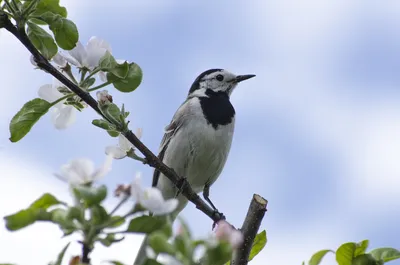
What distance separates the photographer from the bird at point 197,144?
22.6ft

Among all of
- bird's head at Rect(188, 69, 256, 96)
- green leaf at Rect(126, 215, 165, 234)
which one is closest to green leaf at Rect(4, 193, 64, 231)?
green leaf at Rect(126, 215, 165, 234)

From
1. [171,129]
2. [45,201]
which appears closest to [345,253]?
[45,201]

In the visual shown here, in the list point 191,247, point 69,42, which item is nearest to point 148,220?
point 191,247

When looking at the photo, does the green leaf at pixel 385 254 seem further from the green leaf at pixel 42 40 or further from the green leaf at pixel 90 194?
the green leaf at pixel 42 40

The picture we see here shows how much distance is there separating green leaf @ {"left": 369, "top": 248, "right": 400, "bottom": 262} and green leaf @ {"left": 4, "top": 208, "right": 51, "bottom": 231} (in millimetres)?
1336

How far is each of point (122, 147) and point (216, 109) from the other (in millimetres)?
4155

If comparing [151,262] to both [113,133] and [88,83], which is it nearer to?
[88,83]

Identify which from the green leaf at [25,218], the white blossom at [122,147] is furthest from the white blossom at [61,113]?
the green leaf at [25,218]

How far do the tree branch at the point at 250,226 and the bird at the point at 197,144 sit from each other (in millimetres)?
2703

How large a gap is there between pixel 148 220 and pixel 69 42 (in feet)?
3.98

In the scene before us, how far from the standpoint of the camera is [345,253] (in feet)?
7.88

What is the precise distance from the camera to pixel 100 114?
9.80 feet

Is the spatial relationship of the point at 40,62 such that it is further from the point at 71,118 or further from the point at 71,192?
the point at 71,192

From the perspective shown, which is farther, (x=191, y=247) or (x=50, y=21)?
(x=50, y=21)
